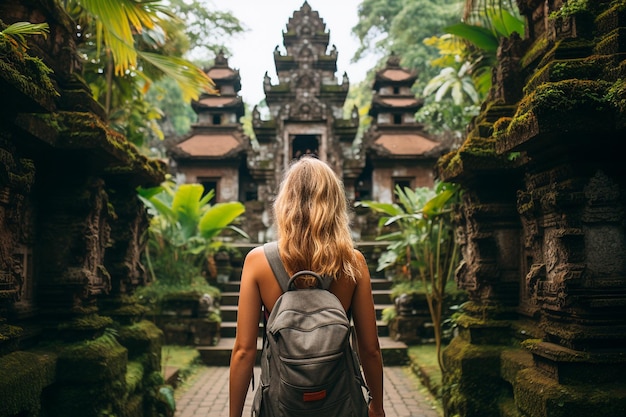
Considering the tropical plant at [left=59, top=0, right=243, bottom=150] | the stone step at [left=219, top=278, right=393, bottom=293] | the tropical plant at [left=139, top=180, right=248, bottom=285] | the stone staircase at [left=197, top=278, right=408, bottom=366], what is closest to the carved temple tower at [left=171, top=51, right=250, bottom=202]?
the tropical plant at [left=59, top=0, right=243, bottom=150]

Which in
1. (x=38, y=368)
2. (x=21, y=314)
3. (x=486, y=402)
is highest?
(x=21, y=314)

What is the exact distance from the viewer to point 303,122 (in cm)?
1780

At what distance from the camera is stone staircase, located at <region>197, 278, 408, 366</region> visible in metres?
8.00

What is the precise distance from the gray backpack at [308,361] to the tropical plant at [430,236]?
3.62 metres

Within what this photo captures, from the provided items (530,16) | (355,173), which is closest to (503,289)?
(530,16)

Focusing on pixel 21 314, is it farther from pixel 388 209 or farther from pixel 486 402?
pixel 388 209

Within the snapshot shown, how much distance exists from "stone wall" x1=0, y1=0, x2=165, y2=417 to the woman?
1.66m

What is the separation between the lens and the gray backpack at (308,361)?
73.1 inches

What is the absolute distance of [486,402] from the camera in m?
4.15

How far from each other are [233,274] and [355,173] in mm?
6958

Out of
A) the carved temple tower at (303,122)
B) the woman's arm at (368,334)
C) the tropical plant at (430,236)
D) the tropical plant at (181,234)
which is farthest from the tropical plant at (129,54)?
the carved temple tower at (303,122)

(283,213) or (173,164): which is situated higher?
(173,164)

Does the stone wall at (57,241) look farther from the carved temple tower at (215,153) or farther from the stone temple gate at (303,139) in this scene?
the carved temple tower at (215,153)

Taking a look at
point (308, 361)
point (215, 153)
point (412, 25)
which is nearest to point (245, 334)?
point (308, 361)
